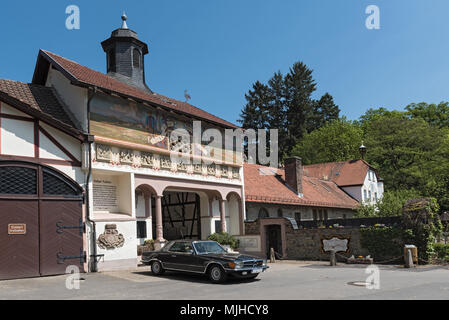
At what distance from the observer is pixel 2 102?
16.9 m

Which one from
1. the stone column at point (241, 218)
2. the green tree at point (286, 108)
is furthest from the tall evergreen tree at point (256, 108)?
the stone column at point (241, 218)

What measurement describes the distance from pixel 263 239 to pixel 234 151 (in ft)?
18.1

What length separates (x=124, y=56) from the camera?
93.6 feet

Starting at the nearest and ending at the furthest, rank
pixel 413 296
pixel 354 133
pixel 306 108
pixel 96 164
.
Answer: pixel 413 296, pixel 96 164, pixel 354 133, pixel 306 108

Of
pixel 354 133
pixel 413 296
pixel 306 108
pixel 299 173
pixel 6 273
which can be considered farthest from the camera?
pixel 306 108

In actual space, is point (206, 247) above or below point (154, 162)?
below

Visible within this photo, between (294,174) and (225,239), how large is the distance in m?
12.4

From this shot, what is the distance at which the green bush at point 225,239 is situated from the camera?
26.2 m

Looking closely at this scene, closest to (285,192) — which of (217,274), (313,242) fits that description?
(313,242)

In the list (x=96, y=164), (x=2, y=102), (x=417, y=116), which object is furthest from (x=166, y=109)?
(x=417, y=116)

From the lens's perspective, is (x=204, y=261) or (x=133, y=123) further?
(x=133, y=123)

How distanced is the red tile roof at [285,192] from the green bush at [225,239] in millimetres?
3462

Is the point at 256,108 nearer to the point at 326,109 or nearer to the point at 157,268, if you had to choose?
the point at 326,109
